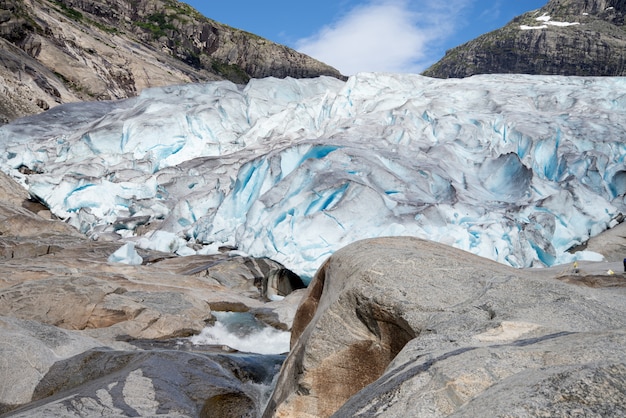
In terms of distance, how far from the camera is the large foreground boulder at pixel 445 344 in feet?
6.59

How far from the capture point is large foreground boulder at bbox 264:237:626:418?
2.01 m

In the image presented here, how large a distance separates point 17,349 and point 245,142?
14.7m

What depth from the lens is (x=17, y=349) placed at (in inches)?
→ 194

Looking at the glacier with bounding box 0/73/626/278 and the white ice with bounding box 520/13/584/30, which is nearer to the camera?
the glacier with bounding box 0/73/626/278

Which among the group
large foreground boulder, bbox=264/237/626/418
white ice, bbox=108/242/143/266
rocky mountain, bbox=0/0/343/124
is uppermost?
rocky mountain, bbox=0/0/343/124

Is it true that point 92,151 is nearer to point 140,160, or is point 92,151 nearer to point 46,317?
point 140,160

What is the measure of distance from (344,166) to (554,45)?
207ft

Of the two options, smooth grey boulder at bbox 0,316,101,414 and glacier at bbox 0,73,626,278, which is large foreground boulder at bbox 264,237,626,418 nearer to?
smooth grey boulder at bbox 0,316,101,414

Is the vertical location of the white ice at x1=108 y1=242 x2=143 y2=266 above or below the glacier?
below

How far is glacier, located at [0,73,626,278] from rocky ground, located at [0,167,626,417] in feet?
15.7

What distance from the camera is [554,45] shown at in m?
66.9

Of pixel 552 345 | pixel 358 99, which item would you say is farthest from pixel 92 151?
pixel 552 345

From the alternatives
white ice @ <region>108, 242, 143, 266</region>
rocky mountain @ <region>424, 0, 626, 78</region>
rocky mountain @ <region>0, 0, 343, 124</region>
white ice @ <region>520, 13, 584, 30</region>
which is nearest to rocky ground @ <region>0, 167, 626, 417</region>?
white ice @ <region>108, 242, 143, 266</region>

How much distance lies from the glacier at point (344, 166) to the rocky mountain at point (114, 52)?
6021 millimetres
